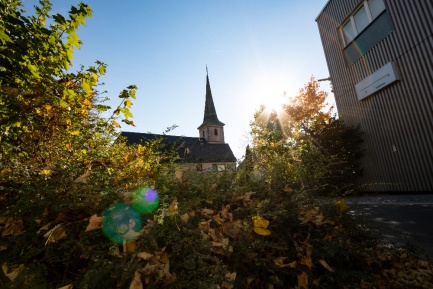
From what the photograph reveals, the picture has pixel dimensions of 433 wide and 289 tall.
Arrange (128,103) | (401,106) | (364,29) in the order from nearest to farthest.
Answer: (128,103), (401,106), (364,29)

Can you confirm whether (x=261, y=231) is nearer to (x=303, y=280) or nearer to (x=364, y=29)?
(x=303, y=280)

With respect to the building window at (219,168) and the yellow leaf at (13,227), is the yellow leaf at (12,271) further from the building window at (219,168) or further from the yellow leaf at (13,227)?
the building window at (219,168)

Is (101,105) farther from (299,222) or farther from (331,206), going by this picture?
(331,206)

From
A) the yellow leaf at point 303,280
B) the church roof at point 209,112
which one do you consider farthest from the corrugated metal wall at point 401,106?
the church roof at point 209,112

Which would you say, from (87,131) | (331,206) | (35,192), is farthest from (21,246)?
(331,206)

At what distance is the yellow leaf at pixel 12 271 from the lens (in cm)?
136

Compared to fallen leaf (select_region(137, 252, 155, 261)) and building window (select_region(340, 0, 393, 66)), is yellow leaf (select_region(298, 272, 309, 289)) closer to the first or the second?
fallen leaf (select_region(137, 252, 155, 261))

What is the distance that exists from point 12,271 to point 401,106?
10.5 metres

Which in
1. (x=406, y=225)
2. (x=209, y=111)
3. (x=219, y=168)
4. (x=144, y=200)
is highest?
(x=209, y=111)

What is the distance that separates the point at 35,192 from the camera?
1.72m

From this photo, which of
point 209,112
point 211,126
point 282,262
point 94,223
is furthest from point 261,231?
point 209,112

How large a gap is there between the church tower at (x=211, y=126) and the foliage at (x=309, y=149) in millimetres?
17514

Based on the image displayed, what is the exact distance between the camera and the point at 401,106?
811cm

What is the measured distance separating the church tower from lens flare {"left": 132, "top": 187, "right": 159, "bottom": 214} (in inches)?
1456
